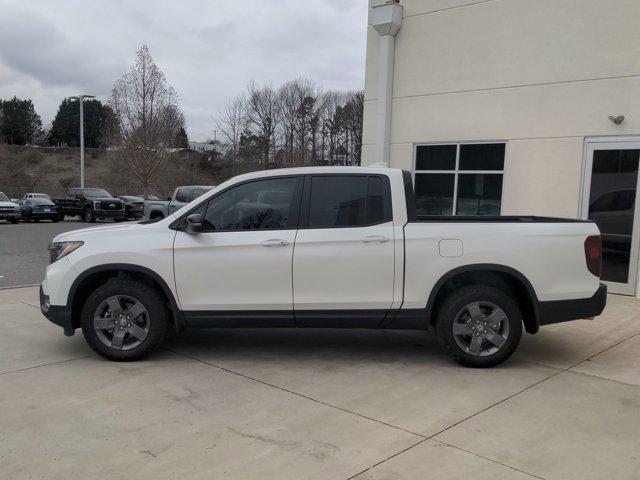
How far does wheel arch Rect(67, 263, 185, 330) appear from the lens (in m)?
5.36

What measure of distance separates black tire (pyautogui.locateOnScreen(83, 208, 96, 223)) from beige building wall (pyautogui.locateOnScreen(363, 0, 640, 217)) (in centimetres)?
2162

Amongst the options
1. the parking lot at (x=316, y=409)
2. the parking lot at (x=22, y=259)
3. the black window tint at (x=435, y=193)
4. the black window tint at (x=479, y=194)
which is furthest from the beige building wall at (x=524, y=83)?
the parking lot at (x=22, y=259)

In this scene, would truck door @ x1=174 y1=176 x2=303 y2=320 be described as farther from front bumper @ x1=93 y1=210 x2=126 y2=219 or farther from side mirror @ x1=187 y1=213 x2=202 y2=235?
front bumper @ x1=93 y1=210 x2=126 y2=219

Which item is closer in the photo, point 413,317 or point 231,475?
point 231,475

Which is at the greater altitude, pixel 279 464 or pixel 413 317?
pixel 413 317

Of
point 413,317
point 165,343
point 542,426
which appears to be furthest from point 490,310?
point 165,343

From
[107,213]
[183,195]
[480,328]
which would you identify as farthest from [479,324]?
[107,213]

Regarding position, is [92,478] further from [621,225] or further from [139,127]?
[139,127]

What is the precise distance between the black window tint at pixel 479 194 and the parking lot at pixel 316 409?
14.2 ft

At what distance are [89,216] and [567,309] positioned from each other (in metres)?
27.8

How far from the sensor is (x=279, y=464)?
3527mm

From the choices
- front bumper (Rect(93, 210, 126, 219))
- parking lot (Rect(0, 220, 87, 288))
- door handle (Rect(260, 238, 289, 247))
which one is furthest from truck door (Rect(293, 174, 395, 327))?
front bumper (Rect(93, 210, 126, 219))

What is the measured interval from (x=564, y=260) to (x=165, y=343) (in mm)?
4161

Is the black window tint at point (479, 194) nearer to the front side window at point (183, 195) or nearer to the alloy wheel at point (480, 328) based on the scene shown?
the alloy wheel at point (480, 328)
